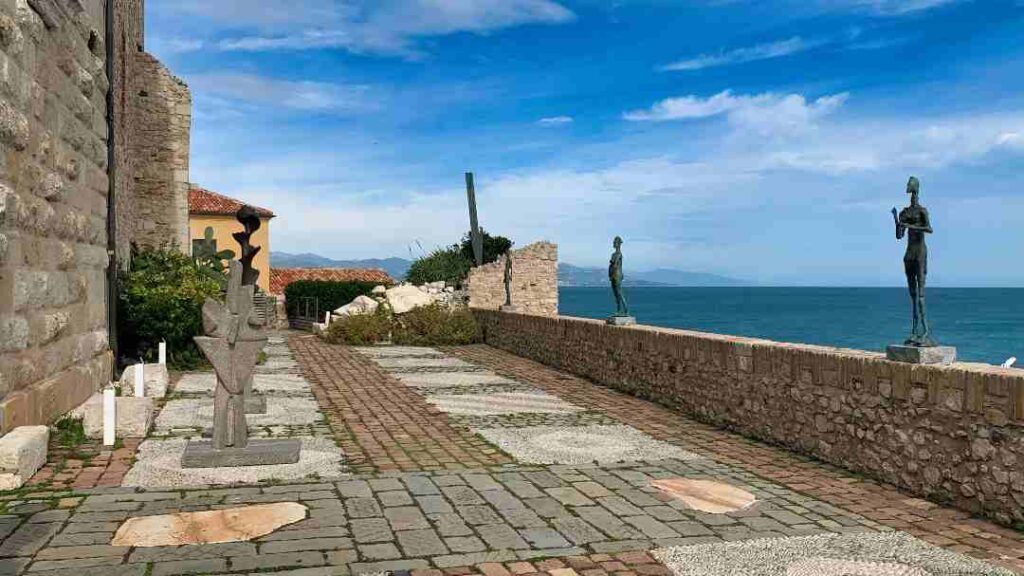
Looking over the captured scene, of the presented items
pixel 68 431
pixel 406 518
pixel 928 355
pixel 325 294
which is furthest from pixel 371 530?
pixel 325 294

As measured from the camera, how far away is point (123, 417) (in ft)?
25.8

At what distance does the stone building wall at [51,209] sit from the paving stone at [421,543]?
354 centimetres

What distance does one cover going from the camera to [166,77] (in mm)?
18156

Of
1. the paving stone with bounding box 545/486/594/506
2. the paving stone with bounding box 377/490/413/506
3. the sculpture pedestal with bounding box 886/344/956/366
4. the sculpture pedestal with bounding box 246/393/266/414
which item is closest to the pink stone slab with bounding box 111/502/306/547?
the paving stone with bounding box 377/490/413/506

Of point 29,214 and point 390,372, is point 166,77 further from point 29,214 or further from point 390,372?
point 29,214

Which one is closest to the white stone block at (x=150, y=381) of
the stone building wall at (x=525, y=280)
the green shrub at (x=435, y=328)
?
the green shrub at (x=435, y=328)

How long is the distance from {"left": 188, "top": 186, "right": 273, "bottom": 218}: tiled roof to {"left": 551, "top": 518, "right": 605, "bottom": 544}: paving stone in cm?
3416

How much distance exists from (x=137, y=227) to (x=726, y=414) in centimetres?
1371

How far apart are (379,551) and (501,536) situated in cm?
76

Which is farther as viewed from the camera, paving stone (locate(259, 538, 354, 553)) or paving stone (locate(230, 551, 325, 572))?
paving stone (locate(259, 538, 354, 553))

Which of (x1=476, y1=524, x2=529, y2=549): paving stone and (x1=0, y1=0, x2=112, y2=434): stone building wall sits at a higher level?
(x1=0, y1=0, x2=112, y2=434): stone building wall

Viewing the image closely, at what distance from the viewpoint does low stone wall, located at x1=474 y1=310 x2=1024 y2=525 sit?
5.52m

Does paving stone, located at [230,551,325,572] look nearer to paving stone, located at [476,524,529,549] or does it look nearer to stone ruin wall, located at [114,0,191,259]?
paving stone, located at [476,524,529,549]

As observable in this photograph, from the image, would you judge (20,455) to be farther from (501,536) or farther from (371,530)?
(501,536)
